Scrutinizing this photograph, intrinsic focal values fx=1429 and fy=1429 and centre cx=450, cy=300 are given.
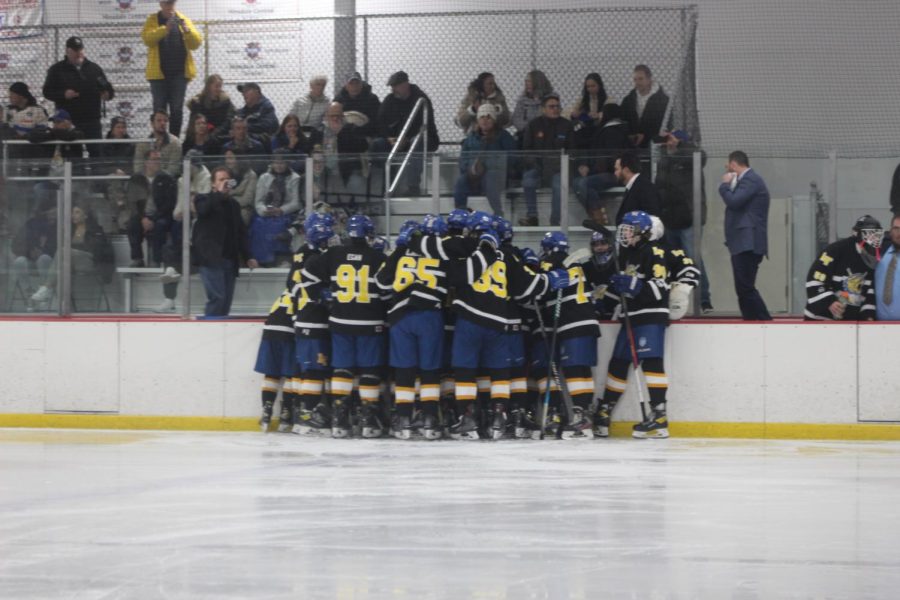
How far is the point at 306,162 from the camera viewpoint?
10.0m

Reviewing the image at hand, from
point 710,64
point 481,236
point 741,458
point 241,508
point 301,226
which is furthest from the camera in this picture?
point 710,64

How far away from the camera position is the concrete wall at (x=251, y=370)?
31.0ft

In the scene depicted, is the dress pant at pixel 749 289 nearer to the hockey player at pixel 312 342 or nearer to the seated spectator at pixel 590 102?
the seated spectator at pixel 590 102

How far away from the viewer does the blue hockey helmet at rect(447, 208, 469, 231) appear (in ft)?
30.7

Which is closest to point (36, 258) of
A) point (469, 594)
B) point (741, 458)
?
point (741, 458)

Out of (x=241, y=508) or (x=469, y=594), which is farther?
(x=241, y=508)

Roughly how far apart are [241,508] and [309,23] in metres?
7.34

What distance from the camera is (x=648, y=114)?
1121 cm

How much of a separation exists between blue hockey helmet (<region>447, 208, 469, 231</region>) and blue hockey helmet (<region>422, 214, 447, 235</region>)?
0.09m

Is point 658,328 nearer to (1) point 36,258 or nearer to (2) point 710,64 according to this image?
(2) point 710,64

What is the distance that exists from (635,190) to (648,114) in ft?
5.44

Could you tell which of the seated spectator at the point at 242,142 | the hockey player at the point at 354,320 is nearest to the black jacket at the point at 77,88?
the seated spectator at the point at 242,142

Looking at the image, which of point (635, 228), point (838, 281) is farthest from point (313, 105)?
point (838, 281)

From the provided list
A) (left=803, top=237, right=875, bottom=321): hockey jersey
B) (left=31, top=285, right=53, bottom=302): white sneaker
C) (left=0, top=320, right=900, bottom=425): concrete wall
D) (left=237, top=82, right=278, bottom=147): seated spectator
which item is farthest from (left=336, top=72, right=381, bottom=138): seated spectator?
(left=803, top=237, right=875, bottom=321): hockey jersey
